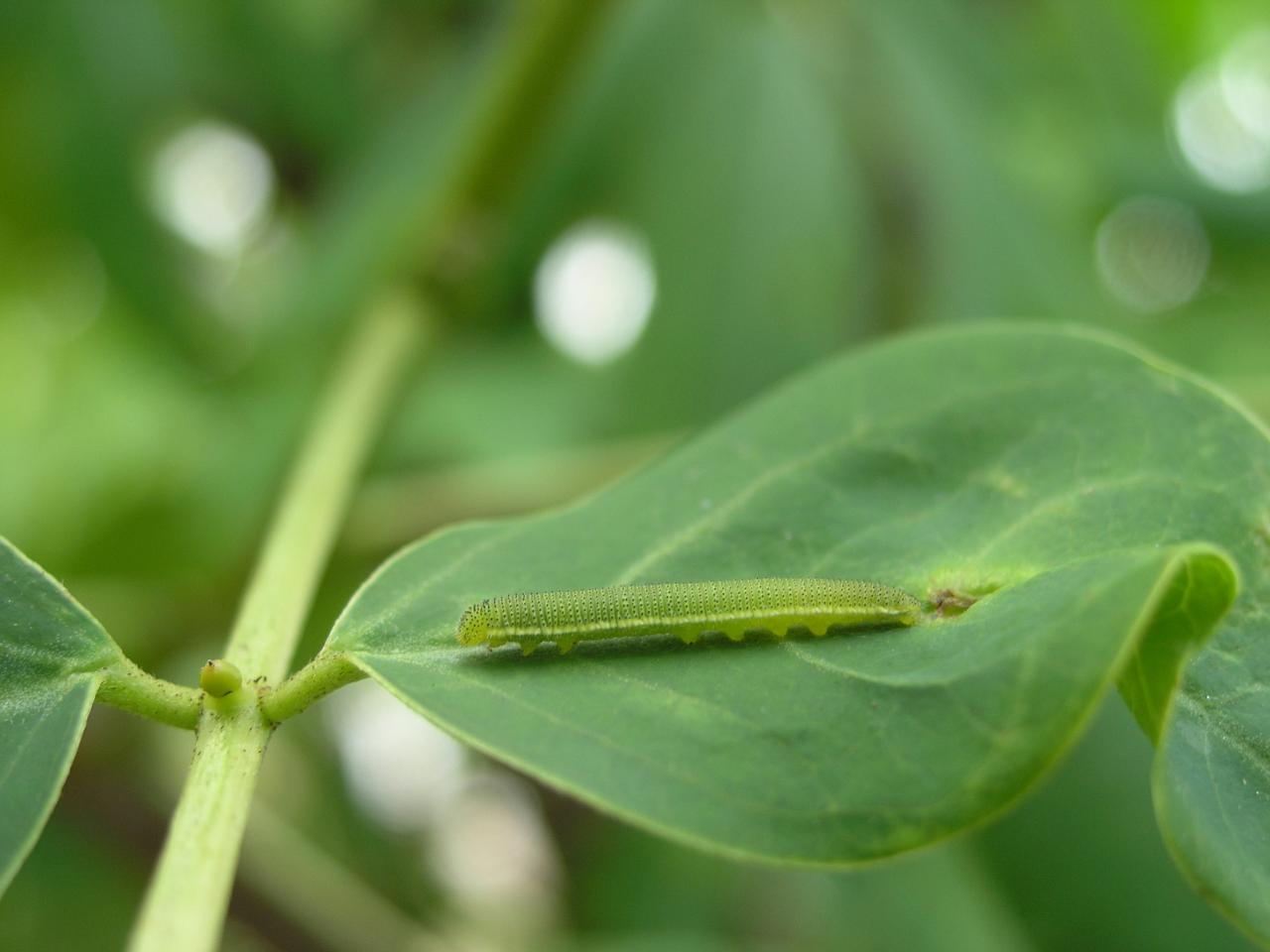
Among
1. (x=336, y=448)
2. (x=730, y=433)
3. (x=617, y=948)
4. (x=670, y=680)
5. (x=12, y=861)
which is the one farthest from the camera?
(x=617, y=948)

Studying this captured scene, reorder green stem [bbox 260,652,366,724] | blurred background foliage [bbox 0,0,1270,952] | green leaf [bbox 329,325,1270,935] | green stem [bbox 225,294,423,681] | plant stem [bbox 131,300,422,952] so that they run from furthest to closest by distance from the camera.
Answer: blurred background foliage [bbox 0,0,1270,952], green stem [bbox 225,294,423,681], green stem [bbox 260,652,366,724], green leaf [bbox 329,325,1270,935], plant stem [bbox 131,300,422,952]

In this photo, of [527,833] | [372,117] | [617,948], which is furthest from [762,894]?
[372,117]

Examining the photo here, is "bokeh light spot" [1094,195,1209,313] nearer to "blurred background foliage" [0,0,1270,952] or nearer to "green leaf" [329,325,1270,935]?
"blurred background foliage" [0,0,1270,952]

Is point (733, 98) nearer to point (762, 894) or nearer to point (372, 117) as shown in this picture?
point (372, 117)

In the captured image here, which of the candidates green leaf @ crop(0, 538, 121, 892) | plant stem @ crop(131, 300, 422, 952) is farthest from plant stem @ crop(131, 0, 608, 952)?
green leaf @ crop(0, 538, 121, 892)

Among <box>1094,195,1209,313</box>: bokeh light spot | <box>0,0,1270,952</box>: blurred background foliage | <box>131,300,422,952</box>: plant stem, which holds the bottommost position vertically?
<box>131,300,422,952</box>: plant stem

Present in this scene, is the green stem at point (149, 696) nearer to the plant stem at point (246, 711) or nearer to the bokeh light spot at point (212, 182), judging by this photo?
the plant stem at point (246, 711)

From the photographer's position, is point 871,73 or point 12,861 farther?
point 871,73

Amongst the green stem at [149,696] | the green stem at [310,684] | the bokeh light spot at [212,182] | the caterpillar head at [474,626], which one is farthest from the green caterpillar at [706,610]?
the bokeh light spot at [212,182]
